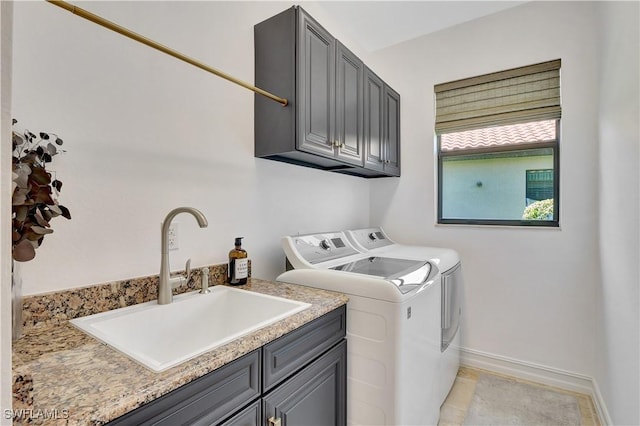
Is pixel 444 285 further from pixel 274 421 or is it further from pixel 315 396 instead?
pixel 274 421

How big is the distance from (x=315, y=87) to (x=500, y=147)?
1601 mm

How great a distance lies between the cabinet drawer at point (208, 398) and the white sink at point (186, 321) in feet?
0.25

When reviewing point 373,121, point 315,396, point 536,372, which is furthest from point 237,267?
point 536,372

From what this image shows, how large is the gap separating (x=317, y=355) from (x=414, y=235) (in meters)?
1.77

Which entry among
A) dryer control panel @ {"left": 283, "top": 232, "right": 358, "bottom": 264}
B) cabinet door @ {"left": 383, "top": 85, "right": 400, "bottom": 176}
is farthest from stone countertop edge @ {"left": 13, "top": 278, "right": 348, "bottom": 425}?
cabinet door @ {"left": 383, "top": 85, "right": 400, "bottom": 176}

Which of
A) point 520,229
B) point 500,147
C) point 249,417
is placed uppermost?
point 500,147

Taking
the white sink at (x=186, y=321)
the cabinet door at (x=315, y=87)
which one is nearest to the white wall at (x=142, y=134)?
the white sink at (x=186, y=321)

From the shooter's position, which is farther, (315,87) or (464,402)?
(464,402)

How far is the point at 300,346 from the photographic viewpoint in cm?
110

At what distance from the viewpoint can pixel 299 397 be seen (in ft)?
3.57

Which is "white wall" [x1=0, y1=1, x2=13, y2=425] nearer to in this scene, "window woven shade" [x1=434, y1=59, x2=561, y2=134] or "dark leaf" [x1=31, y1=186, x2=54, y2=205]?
"dark leaf" [x1=31, y1=186, x2=54, y2=205]

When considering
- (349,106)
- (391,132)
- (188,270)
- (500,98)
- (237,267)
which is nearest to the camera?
(188,270)

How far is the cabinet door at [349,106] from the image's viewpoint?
190 cm

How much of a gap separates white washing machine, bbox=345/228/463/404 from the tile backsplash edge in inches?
53.5
